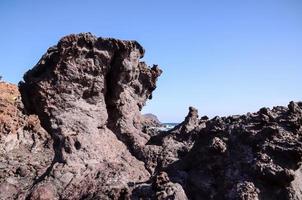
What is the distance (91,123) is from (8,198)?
1.91 meters

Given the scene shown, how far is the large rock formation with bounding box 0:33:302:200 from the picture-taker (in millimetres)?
5254

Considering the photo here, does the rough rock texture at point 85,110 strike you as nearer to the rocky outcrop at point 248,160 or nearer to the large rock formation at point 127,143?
the large rock formation at point 127,143

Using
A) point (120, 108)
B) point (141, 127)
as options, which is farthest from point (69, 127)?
point (141, 127)

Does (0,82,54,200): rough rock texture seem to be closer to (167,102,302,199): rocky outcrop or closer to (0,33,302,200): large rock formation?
(0,33,302,200): large rock formation

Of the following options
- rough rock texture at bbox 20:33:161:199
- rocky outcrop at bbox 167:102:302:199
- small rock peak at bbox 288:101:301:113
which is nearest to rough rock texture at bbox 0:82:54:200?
rough rock texture at bbox 20:33:161:199

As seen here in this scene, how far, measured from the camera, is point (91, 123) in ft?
23.4

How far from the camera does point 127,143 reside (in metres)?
7.79

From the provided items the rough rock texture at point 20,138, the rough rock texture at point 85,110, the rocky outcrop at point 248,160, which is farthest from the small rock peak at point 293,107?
the rough rock texture at point 20,138

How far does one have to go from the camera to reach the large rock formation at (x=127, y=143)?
5254 mm

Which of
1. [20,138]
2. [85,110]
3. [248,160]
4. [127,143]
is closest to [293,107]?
[248,160]

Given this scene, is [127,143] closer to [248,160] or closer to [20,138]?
[248,160]

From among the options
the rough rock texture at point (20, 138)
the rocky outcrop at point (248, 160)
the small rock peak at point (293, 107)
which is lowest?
the rocky outcrop at point (248, 160)

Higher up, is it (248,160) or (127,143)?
(127,143)

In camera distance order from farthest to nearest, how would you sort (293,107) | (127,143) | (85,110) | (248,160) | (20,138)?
(20,138)
(127,143)
(85,110)
(293,107)
(248,160)
